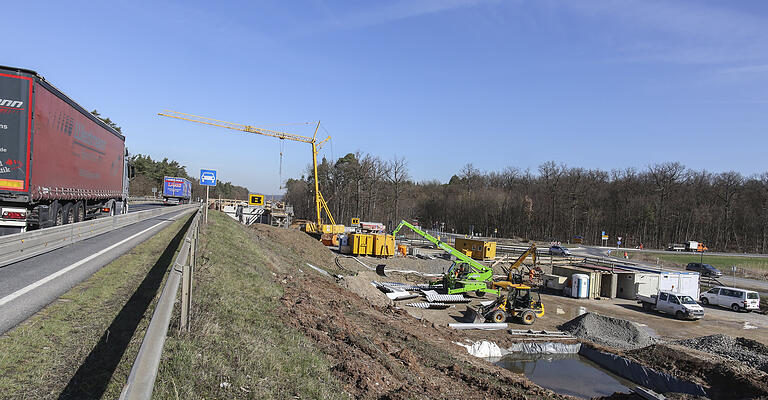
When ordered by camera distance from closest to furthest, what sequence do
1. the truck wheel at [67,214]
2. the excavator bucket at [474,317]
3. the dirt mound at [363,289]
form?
the truck wheel at [67,214], the dirt mound at [363,289], the excavator bucket at [474,317]

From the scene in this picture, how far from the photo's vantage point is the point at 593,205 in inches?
3644

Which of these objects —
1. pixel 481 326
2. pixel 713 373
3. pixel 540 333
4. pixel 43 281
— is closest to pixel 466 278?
pixel 481 326

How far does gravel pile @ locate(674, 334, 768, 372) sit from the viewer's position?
1714cm

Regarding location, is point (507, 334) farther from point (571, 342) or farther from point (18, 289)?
point (18, 289)

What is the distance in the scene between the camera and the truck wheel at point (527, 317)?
21.7m

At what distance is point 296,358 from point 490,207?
95.2 metres

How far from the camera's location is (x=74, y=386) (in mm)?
4367

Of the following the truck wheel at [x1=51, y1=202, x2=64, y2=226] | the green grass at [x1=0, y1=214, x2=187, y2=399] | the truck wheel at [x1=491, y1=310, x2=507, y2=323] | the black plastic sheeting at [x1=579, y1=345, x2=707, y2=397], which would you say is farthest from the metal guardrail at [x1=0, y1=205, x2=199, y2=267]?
the black plastic sheeting at [x1=579, y1=345, x2=707, y2=397]

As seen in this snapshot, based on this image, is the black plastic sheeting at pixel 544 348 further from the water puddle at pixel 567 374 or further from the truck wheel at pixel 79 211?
the truck wheel at pixel 79 211

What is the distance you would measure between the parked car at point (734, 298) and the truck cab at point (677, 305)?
5407mm

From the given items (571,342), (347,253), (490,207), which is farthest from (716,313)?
(490,207)

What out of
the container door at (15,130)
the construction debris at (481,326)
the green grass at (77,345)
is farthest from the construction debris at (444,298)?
the container door at (15,130)

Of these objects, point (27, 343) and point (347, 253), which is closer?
point (27, 343)

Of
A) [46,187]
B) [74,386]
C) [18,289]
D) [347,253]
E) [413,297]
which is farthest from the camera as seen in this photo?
[347,253]
